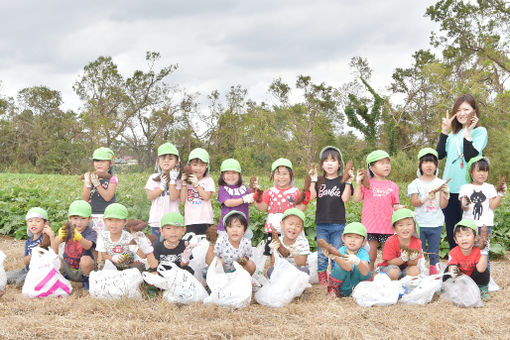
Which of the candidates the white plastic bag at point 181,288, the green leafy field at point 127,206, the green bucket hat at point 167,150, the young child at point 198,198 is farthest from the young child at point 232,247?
the green leafy field at point 127,206

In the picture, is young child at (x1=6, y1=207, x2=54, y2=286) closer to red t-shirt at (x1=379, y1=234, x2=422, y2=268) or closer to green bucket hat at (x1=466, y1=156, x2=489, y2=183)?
red t-shirt at (x1=379, y1=234, x2=422, y2=268)

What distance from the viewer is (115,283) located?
405cm

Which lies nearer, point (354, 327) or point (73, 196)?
point (354, 327)

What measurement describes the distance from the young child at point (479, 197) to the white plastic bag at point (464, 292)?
0.74 m

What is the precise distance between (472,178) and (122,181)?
23.1 feet

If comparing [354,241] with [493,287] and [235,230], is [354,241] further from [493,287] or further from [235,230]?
[493,287]

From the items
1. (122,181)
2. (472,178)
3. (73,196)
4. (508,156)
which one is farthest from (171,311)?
(508,156)

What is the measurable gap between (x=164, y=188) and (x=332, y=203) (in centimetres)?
174

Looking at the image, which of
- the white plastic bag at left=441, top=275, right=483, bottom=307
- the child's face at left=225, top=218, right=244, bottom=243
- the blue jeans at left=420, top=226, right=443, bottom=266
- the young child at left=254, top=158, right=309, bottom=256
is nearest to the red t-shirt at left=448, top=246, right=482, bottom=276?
the white plastic bag at left=441, top=275, right=483, bottom=307

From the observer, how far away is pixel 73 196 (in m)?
7.92

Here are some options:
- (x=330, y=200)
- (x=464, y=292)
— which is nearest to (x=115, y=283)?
(x=330, y=200)

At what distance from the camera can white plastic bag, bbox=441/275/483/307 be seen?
3994 mm

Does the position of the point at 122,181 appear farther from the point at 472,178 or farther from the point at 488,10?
the point at 488,10

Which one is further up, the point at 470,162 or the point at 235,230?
the point at 470,162
